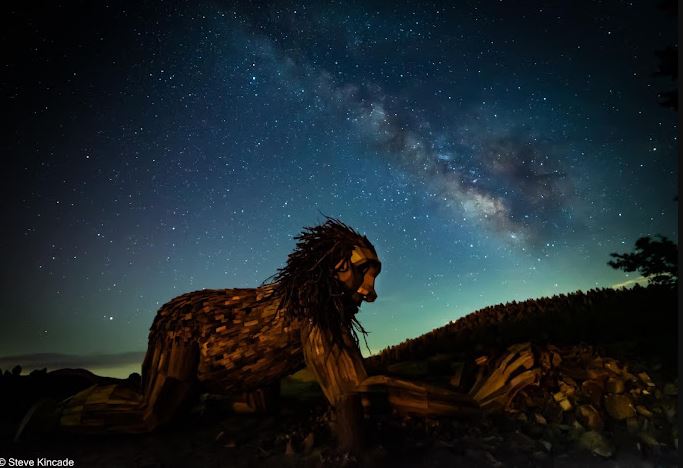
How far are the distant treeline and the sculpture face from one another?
1.15m

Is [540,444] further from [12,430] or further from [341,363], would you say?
[12,430]

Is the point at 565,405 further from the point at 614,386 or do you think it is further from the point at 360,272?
the point at 360,272

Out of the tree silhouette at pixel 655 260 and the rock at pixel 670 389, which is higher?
the tree silhouette at pixel 655 260

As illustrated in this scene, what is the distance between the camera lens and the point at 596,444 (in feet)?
10.2

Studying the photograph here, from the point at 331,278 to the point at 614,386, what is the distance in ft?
8.09

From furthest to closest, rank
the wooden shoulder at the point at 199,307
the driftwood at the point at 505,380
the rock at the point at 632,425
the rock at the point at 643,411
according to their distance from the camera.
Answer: the wooden shoulder at the point at 199,307
the driftwood at the point at 505,380
the rock at the point at 643,411
the rock at the point at 632,425

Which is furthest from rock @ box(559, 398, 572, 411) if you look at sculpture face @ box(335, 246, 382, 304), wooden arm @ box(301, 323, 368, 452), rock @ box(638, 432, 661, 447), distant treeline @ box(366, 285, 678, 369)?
sculpture face @ box(335, 246, 382, 304)

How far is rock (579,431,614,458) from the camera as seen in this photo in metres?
3.03

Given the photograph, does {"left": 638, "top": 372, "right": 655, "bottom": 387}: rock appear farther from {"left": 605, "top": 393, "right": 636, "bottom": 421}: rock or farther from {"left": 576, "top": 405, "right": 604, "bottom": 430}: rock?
{"left": 576, "top": 405, "right": 604, "bottom": 430}: rock

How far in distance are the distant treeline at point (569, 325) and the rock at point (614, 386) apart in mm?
748

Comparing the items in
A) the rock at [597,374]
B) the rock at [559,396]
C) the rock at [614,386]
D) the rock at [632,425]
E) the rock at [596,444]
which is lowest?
the rock at [596,444]

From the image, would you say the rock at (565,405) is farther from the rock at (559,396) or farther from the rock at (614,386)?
the rock at (614,386)

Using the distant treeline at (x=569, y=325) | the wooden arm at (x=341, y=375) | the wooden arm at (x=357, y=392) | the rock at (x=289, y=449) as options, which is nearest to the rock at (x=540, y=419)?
the wooden arm at (x=357, y=392)

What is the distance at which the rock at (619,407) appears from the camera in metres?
3.36
